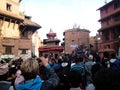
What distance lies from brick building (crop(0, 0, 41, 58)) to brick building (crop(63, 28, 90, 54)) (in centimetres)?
3344

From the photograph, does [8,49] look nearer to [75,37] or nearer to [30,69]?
[30,69]

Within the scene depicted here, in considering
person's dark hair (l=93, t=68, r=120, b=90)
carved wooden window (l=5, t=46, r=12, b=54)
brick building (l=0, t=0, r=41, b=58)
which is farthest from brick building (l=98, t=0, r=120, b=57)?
person's dark hair (l=93, t=68, r=120, b=90)

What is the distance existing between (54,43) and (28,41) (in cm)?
1250

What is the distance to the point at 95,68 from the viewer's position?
697cm

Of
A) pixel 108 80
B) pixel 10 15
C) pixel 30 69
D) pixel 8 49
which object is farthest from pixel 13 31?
pixel 108 80

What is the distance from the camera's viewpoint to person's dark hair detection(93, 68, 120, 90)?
2291 millimetres

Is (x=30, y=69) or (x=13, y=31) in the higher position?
(x=13, y=31)

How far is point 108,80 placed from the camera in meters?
2.32

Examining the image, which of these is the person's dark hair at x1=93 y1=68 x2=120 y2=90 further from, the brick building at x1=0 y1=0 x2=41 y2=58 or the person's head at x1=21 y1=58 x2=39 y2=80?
the brick building at x1=0 y1=0 x2=41 y2=58

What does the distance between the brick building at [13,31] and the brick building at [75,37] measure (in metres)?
33.4

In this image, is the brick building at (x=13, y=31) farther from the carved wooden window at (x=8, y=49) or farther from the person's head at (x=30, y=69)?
the person's head at (x=30, y=69)

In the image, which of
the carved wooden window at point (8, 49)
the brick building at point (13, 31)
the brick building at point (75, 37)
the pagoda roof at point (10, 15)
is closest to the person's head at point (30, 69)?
the brick building at point (13, 31)

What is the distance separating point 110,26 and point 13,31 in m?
21.1

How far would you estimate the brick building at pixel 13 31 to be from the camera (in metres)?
32.4
